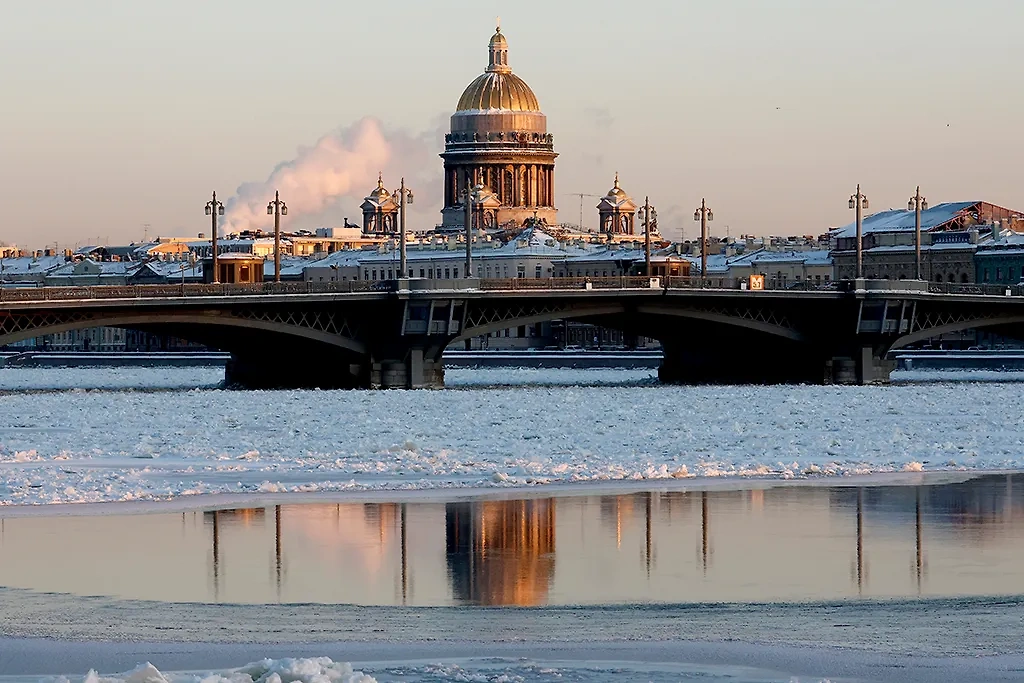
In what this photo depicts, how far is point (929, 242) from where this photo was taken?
109000mm

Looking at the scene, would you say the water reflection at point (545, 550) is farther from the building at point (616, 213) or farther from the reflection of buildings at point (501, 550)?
the building at point (616, 213)

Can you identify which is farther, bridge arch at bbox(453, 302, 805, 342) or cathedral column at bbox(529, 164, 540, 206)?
cathedral column at bbox(529, 164, 540, 206)

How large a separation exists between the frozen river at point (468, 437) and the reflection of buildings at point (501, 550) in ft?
8.77

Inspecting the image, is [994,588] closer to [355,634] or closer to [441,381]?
[355,634]

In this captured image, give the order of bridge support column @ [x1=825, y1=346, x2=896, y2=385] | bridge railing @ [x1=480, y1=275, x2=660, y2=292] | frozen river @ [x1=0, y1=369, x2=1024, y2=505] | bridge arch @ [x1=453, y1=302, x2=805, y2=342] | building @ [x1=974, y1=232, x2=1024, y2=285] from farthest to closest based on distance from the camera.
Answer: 1. building @ [x1=974, y1=232, x2=1024, y2=285]
2. bridge support column @ [x1=825, y1=346, x2=896, y2=385]
3. bridge railing @ [x1=480, y1=275, x2=660, y2=292]
4. bridge arch @ [x1=453, y1=302, x2=805, y2=342]
5. frozen river @ [x1=0, y1=369, x2=1024, y2=505]

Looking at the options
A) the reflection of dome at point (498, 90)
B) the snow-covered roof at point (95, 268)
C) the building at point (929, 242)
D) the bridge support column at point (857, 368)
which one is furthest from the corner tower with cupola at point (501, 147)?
the bridge support column at point (857, 368)

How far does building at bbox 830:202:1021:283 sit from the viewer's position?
10662 centimetres

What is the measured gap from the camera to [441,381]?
63.8m

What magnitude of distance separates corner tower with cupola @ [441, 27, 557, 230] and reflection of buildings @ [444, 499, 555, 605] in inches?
5473

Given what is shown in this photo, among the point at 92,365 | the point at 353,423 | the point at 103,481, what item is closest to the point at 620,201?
the point at 92,365

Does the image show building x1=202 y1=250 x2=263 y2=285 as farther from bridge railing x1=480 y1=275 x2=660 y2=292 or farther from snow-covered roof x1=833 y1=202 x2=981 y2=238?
snow-covered roof x1=833 y1=202 x2=981 y2=238

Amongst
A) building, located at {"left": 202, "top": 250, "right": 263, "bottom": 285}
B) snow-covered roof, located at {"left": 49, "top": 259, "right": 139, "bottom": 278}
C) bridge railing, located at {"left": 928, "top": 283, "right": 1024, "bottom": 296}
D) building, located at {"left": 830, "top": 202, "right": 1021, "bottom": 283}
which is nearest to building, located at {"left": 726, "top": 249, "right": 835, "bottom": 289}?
building, located at {"left": 830, "top": 202, "right": 1021, "bottom": 283}

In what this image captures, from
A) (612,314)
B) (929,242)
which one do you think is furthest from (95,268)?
(612,314)

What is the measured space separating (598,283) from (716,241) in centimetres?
7784
